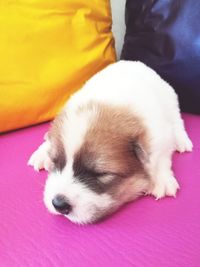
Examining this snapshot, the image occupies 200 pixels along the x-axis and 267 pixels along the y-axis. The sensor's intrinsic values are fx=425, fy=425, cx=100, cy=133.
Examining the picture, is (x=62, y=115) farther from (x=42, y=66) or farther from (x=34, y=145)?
(x=42, y=66)

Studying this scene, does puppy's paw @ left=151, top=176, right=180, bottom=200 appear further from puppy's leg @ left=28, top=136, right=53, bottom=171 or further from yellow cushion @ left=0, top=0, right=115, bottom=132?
yellow cushion @ left=0, top=0, right=115, bottom=132

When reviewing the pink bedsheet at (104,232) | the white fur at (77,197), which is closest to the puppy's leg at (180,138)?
the pink bedsheet at (104,232)

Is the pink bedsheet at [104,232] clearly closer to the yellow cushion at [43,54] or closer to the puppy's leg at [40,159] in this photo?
the puppy's leg at [40,159]

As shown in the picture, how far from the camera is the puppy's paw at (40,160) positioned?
152cm

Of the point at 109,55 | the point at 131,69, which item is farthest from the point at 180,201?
the point at 109,55

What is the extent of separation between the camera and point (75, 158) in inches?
48.0

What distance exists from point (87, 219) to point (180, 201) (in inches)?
12.0

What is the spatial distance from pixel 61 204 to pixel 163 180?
372 mm

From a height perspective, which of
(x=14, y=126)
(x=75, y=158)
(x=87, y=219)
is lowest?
(x=14, y=126)

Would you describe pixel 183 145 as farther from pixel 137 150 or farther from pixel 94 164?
pixel 94 164

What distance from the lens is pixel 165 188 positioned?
1.34 meters

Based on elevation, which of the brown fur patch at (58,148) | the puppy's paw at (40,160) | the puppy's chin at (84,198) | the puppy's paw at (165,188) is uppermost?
the brown fur patch at (58,148)

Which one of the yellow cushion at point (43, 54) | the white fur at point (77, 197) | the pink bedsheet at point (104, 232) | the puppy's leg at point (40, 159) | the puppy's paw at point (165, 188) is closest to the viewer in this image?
the pink bedsheet at point (104, 232)

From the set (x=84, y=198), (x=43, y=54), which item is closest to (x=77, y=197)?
(x=84, y=198)
